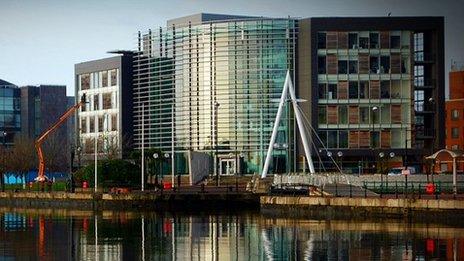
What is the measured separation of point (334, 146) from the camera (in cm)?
14250

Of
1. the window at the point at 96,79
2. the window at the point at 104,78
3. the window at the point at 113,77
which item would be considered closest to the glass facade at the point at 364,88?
the window at the point at 113,77

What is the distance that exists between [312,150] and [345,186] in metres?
48.5

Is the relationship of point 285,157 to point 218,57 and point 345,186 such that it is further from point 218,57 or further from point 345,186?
point 345,186

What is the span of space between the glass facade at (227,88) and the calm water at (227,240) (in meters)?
59.8

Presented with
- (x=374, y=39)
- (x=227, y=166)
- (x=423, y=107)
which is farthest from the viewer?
(x=227, y=166)

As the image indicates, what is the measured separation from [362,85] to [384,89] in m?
2.85

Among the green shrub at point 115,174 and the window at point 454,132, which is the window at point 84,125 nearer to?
the window at point 454,132

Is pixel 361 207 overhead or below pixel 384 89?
below

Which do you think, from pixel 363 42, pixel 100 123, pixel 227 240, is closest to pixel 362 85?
pixel 363 42

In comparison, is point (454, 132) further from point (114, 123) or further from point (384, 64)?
point (114, 123)

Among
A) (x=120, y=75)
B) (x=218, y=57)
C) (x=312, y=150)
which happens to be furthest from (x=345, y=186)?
(x=120, y=75)

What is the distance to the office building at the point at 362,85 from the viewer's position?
468 ft

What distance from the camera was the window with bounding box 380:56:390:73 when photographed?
14299 centimetres

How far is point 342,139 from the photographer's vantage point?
470 feet
